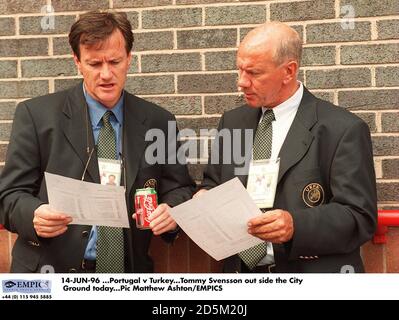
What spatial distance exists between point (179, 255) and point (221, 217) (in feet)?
3.21

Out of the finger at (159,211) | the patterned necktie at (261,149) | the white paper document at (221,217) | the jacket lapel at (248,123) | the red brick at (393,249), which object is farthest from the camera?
the red brick at (393,249)

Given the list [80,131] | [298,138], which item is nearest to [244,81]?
[298,138]

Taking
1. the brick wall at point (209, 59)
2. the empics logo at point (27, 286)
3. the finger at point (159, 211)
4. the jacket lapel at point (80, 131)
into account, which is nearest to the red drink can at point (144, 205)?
the finger at point (159, 211)

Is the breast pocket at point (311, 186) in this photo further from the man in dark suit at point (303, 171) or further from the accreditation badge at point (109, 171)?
the accreditation badge at point (109, 171)

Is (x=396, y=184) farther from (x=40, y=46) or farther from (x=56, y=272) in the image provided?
(x=40, y=46)

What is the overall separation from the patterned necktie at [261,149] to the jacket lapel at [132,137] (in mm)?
557

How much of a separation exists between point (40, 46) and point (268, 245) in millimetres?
1807

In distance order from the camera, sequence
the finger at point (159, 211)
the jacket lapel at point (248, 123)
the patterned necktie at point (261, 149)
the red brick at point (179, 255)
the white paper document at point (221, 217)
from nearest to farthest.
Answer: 1. the white paper document at point (221, 217)
2. the finger at point (159, 211)
3. the patterned necktie at point (261, 149)
4. the jacket lapel at point (248, 123)
5. the red brick at point (179, 255)

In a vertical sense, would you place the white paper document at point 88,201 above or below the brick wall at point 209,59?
below

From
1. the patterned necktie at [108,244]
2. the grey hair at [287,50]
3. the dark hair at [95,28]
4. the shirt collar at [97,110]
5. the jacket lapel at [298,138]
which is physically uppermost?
the dark hair at [95,28]

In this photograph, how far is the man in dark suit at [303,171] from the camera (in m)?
2.99

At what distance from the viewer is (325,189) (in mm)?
3125

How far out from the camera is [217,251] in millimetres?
3039

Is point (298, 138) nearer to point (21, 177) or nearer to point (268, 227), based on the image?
point (268, 227)
